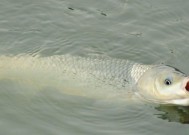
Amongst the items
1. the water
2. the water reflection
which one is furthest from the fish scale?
the water reflection

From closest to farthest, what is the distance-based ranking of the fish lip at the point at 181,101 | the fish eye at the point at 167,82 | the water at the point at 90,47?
the water at the point at 90,47
the fish lip at the point at 181,101
the fish eye at the point at 167,82

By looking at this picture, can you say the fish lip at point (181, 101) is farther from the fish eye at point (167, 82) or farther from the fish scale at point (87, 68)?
the fish scale at point (87, 68)

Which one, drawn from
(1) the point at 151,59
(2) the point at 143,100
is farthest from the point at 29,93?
(1) the point at 151,59

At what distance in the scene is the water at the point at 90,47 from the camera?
547cm

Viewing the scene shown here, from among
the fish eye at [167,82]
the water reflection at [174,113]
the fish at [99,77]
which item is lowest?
the water reflection at [174,113]

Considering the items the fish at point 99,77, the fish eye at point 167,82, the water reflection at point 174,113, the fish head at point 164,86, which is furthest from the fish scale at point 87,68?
the water reflection at point 174,113

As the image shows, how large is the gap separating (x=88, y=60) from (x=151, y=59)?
3.84 feet

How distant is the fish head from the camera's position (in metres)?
5.65

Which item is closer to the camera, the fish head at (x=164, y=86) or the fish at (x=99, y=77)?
the fish head at (x=164, y=86)

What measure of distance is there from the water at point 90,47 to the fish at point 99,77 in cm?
11

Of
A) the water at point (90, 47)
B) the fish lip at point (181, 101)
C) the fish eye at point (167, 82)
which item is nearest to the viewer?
the water at point (90, 47)

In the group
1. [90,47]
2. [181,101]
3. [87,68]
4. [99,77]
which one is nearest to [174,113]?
[181,101]

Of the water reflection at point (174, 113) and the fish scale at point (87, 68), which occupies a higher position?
the fish scale at point (87, 68)

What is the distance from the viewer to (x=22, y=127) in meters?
5.32
